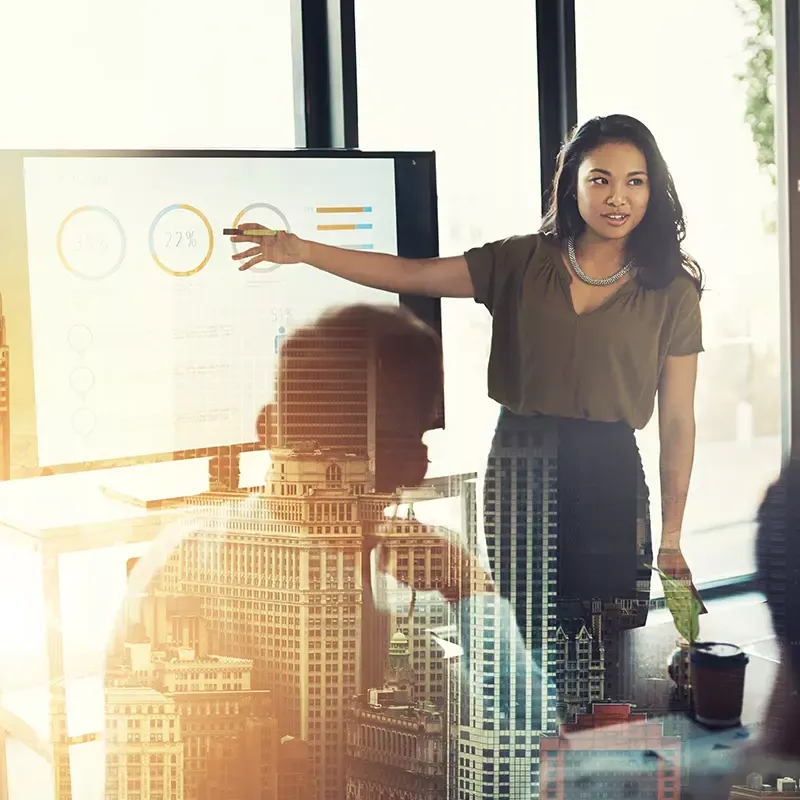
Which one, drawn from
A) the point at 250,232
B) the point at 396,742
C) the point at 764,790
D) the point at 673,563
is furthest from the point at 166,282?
the point at 764,790

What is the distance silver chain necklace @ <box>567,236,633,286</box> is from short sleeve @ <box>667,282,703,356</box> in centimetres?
13

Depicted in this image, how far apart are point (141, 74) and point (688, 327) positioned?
1.26m

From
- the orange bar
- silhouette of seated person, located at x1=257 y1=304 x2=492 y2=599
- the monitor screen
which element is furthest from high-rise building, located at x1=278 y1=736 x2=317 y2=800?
the orange bar

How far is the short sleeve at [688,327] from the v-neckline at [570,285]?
4.4 inches

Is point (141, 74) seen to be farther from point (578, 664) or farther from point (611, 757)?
point (611, 757)

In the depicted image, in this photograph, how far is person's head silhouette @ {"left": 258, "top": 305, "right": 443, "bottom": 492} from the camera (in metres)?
1.91

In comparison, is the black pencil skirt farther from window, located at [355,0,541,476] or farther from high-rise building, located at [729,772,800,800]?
high-rise building, located at [729,772,800,800]

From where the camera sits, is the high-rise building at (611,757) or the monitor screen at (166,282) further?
the high-rise building at (611,757)

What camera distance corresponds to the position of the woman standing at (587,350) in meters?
1.86

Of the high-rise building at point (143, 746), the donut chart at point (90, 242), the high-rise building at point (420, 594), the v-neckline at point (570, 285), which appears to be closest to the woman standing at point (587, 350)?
the v-neckline at point (570, 285)

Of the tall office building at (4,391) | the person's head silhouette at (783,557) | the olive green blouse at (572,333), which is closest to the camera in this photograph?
the tall office building at (4,391)

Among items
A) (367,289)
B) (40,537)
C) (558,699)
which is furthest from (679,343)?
(40,537)

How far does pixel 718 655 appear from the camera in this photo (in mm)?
1952

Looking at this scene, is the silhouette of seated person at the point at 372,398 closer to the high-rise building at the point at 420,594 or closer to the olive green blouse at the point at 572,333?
the high-rise building at the point at 420,594
